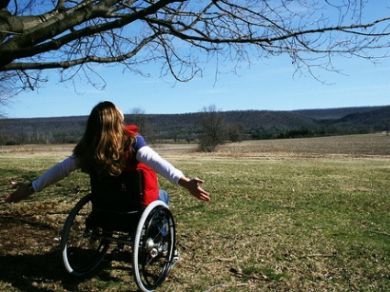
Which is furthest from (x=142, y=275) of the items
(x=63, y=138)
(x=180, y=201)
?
(x=63, y=138)

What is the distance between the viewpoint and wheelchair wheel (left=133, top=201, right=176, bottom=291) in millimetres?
3903

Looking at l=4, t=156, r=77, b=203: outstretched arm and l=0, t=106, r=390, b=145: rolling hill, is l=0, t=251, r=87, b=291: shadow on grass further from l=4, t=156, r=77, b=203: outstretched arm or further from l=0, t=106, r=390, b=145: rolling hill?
l=0, t=106, r=390, b=145: rolling hill

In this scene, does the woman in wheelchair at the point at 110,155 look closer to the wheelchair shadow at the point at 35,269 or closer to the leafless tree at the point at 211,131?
the wheelchair shadow at the point at 35,269

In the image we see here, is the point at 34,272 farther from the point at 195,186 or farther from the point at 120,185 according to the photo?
the point at 195,186

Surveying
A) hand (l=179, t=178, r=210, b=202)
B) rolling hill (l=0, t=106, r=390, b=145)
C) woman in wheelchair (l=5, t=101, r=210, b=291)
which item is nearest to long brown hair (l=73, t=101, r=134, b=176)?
woman in wheelchair (l=5, t=101, r=210, b=291)

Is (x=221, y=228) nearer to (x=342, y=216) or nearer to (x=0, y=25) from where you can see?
(x=342, y=216)

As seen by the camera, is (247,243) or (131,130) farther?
(247,243)

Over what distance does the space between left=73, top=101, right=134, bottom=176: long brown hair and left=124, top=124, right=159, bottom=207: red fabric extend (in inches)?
2.7

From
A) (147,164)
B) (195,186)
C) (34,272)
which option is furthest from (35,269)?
(195,186)

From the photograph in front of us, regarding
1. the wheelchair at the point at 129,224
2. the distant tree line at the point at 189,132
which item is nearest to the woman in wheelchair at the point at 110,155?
the wheelchair at the point at 129,224

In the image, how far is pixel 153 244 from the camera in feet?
13.6

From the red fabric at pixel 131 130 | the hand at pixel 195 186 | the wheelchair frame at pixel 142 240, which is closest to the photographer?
the hand at pixel 195 186

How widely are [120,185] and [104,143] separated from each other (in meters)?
0.38

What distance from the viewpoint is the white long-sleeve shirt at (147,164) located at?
396cm
